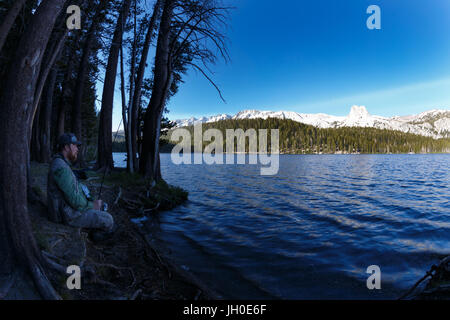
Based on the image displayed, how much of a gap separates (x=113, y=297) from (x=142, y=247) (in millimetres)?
2226

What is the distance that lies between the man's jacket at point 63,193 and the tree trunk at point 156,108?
820cm

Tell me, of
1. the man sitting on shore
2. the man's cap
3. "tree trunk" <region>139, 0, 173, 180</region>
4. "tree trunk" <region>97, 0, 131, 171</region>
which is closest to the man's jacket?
the man sitting on shore

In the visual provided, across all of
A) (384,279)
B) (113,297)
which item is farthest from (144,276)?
(384,279)

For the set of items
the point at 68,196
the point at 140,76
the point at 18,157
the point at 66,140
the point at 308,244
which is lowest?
the point at 308,244

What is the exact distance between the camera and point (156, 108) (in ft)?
39.9

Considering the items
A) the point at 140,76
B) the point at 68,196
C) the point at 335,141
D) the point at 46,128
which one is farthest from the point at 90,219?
the point at 335,141

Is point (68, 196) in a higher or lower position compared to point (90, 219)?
higher

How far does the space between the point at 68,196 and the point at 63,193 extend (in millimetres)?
131

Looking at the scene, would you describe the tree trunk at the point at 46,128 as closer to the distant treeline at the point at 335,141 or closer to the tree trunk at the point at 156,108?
the tree trunk at the point at 156,108

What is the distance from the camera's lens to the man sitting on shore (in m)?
3.79

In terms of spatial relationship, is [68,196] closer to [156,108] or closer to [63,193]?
[63,193]

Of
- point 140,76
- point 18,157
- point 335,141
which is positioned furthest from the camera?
point 335,141

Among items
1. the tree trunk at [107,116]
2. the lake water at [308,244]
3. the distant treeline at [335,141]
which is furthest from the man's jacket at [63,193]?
the distant treeline at [335,141]
